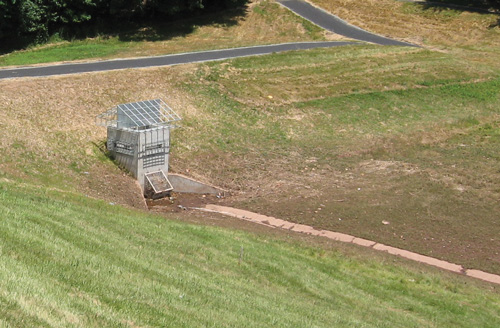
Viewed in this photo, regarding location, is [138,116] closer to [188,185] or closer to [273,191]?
[188,185]

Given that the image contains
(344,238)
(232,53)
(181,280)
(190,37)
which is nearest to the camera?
(181,280)

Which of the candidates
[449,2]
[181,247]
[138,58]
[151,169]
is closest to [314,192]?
[151,169]

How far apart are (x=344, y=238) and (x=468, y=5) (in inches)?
1627

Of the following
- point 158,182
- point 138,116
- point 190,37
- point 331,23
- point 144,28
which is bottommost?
point 158,182

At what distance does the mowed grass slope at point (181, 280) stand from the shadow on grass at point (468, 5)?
41477mm

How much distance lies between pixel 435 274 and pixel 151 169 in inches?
563

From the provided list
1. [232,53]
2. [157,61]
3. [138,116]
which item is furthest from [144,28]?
[138,116]

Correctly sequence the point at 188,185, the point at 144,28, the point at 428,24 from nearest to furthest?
the point at 188,185 → the point at 144,28 → the point at 428,24

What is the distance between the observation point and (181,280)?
16328mm

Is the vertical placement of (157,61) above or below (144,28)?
below

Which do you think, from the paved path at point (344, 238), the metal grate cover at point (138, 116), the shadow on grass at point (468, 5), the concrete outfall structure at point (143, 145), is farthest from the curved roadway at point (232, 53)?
the paved path at point (344, 238)

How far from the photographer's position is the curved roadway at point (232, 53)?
130 feet

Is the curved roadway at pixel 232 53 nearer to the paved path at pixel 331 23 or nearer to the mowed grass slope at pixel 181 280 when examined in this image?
the paved path at pixel 331 23

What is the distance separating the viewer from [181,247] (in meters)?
20.5
